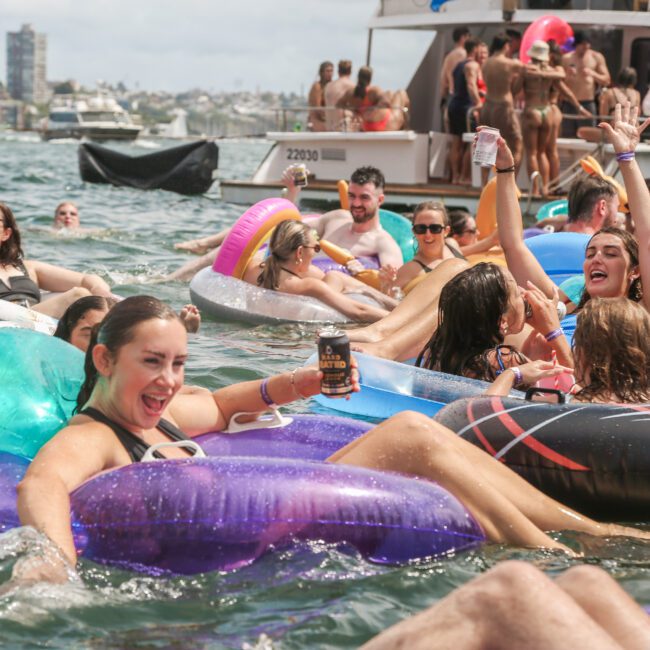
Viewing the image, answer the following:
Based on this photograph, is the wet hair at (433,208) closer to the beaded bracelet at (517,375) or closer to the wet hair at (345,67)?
the beaded bracelet at (517,375)

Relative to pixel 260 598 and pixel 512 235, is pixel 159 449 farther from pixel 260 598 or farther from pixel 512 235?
pixel 512 235

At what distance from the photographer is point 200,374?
6.75m

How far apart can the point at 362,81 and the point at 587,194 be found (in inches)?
337

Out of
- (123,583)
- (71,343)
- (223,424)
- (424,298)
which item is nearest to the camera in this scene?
(123,583)

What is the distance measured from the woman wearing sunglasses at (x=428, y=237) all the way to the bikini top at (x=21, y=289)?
2480mm

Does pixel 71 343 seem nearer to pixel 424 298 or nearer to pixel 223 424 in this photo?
pixel 223 424

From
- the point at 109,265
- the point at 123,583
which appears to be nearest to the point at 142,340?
the point at 123,583

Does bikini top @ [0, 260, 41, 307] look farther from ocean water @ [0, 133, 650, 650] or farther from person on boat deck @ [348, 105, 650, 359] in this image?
ocean water @ [0, 133, 650, 650]

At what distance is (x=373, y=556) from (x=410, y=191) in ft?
39.1

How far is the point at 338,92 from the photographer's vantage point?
16.5 metres

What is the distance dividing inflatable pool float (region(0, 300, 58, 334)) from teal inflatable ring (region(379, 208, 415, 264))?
13.8 ft

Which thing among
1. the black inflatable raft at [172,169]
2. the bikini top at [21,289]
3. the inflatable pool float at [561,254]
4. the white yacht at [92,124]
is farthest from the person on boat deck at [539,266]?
the white yacht at [92,124]

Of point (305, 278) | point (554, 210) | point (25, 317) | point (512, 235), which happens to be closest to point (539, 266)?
point (512, 235)

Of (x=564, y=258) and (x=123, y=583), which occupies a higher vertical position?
(x=564, y=258)
